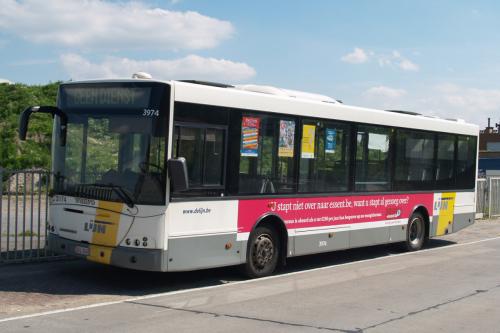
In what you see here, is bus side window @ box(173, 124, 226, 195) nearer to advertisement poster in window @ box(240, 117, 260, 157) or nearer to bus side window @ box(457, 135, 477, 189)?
advertisement poster in window @ box(240, 117, 260, 157)

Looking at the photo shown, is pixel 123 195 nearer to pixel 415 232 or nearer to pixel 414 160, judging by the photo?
pixel 414 160

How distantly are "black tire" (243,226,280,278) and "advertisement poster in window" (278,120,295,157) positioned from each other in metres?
1.29

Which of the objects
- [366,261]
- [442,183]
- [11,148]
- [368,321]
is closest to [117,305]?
[368,321]

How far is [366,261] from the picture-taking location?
13820 millimetres

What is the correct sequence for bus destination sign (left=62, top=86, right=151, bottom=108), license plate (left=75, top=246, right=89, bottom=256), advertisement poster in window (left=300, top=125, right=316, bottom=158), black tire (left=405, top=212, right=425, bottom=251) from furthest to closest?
black tire (left=405, top=212, right=425, bottom=251), advertisement poster in window (left=300, top=125, right=316, bottom=158), license plate (left=75, top=246, right=89, bottom=256), bus destination sign (left=62, top=86, right=151, bottom=108)

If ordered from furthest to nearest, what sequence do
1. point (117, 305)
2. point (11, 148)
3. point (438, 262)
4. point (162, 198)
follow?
1. point (11, 148)
2. point (438, 262)
3. point (162, 198)
4. point (117, 305)

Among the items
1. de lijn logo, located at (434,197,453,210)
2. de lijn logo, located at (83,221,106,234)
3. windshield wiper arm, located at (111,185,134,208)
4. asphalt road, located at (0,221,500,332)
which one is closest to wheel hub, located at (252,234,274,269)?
asphalt road, located at (0,221,500,332)

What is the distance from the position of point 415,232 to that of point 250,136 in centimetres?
660

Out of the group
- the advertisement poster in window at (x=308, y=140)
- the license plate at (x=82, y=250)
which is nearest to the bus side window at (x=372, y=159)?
the advertisement poster in window at (x=308, y=140)

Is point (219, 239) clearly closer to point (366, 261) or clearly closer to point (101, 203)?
point (101, 203)

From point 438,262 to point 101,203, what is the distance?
741 centimetres

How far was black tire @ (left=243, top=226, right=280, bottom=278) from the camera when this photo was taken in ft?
35.6

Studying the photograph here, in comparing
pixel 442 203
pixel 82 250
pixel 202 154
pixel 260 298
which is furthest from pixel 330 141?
pixel 442 203

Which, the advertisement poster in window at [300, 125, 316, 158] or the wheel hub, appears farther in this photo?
the advertisement poster in window at [300, 125, 316, 158]
